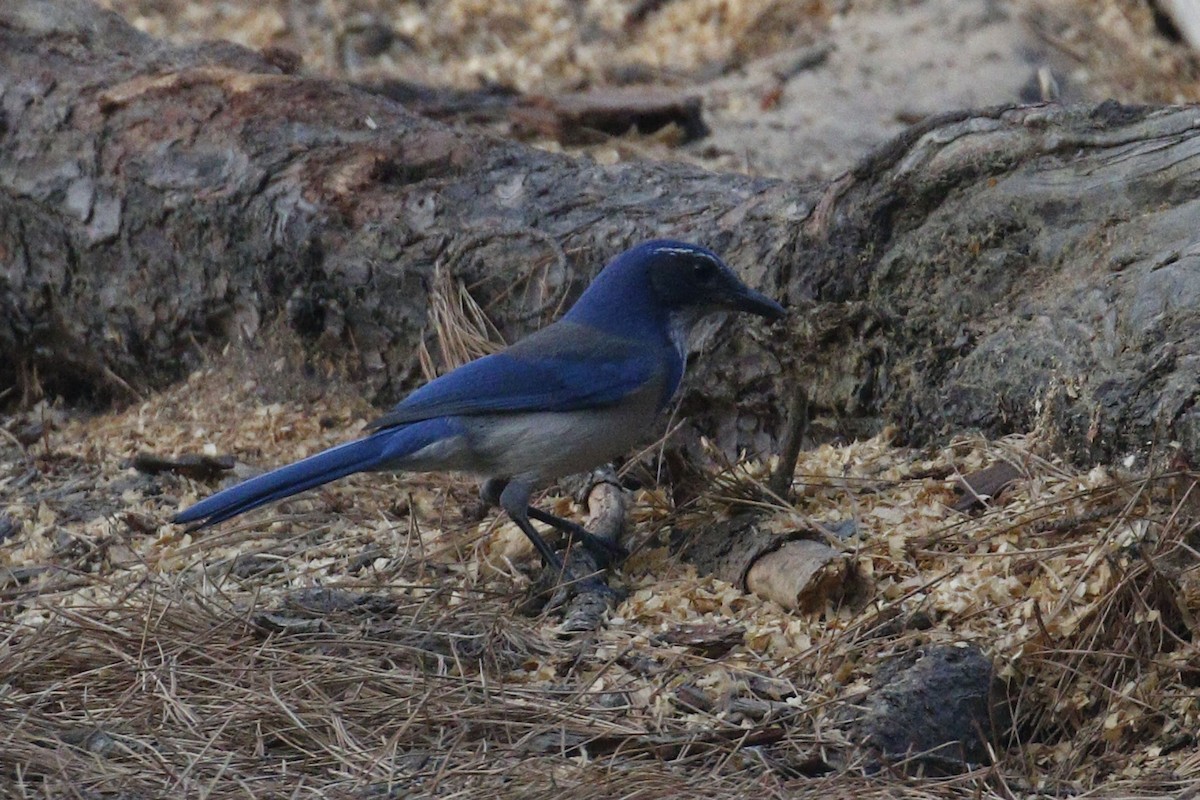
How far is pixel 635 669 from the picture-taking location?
364 centimetres

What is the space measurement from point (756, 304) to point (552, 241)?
0.92 meters

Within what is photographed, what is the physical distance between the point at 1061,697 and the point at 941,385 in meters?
1.32

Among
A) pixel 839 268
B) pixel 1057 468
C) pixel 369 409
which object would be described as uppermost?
pixel 839 268

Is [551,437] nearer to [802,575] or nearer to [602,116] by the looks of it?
[802,575]

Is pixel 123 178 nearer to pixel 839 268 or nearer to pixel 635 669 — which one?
pixel 839 268

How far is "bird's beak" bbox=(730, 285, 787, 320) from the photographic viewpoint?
4641 mm

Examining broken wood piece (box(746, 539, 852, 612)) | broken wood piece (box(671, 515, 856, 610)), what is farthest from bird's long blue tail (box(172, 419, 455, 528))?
broken wood piece (box(746, 539, 852, 612))

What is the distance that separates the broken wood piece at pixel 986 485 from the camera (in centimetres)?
410

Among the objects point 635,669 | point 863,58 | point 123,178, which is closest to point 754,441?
point 635,669

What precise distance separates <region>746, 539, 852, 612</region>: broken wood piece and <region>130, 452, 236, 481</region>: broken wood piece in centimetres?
199

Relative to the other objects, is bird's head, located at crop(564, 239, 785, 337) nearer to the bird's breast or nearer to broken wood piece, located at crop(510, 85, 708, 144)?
the bird's breast

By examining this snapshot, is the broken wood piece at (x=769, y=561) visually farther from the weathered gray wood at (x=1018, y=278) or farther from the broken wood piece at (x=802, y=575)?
the weathered gray wood at (x=1018, y=278)

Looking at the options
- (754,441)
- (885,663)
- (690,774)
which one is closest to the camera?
(690,774)

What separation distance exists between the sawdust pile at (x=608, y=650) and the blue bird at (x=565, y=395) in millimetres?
212
